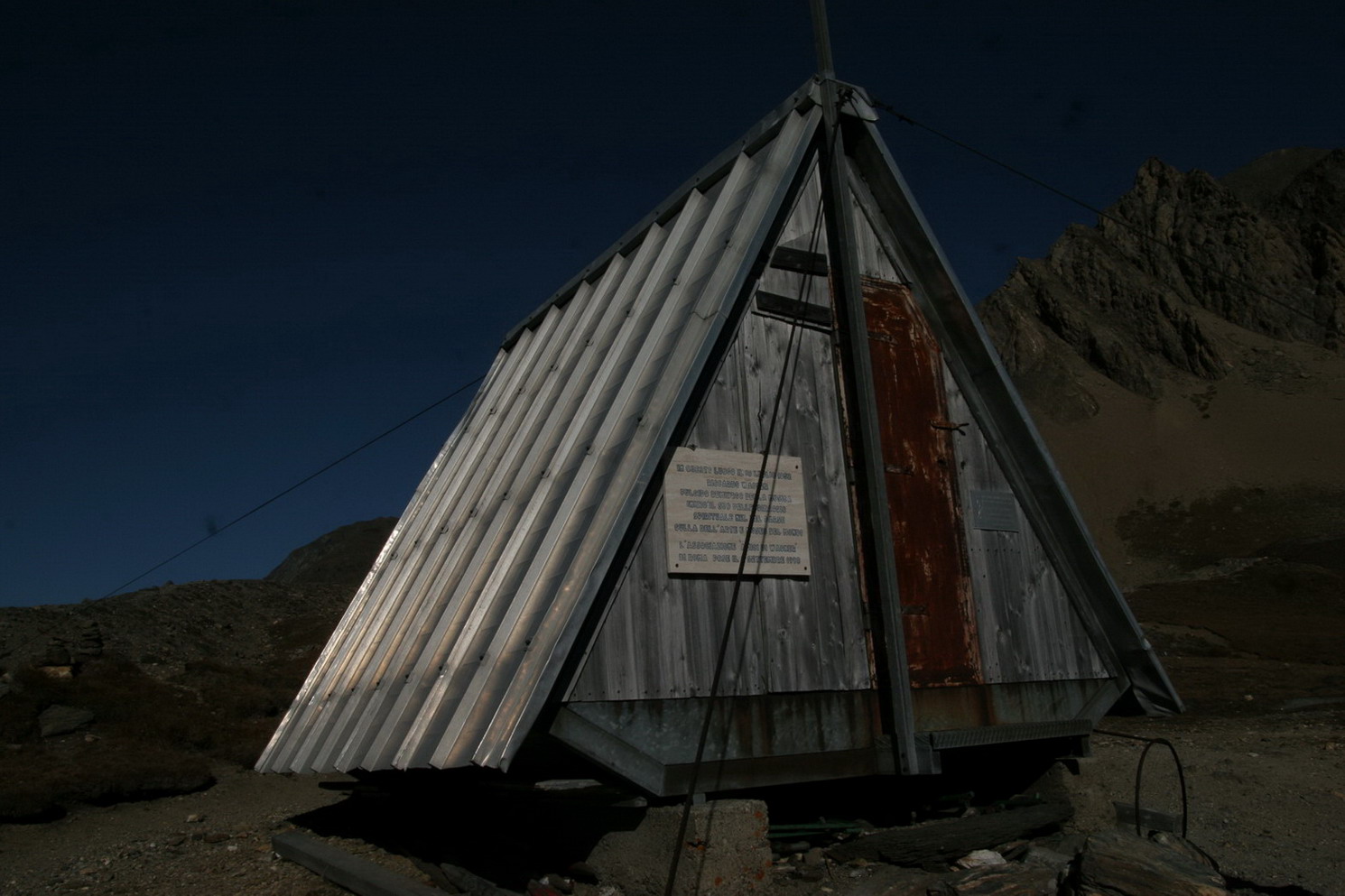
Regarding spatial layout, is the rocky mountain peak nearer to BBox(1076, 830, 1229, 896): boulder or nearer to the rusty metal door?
the rusty metal door

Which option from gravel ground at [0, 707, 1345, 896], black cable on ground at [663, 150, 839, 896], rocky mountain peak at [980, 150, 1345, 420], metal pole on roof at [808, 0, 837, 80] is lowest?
gravel ground at [0, 707, 1345, 896]

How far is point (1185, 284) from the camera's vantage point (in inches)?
3632

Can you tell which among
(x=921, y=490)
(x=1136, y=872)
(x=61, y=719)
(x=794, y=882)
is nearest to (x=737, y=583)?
(x=794, y=882)

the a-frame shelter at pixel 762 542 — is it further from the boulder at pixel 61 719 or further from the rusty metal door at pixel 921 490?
the boulder at pixel 61 719

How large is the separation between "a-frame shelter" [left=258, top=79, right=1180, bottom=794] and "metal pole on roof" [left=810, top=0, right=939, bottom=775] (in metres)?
0.02

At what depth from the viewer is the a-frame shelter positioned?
6320 mm

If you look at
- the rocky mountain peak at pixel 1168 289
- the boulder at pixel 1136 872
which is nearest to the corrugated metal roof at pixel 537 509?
the boulder at pixel 1136 872

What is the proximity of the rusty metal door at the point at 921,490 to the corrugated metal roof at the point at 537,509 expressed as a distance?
1.57 metres

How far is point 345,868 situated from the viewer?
7.79 metres

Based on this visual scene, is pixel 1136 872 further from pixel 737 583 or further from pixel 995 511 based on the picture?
pixel 995 511

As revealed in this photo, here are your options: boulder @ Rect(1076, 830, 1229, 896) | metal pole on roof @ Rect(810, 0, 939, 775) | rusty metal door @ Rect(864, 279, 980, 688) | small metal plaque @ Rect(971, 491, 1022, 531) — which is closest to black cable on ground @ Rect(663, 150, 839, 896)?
metal pole on roof @ Rect(810, 0, 939, 775)

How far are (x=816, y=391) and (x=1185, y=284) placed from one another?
9660cm

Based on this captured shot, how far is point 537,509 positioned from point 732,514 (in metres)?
1.37

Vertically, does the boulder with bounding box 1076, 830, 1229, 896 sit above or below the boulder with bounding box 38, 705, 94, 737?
above
